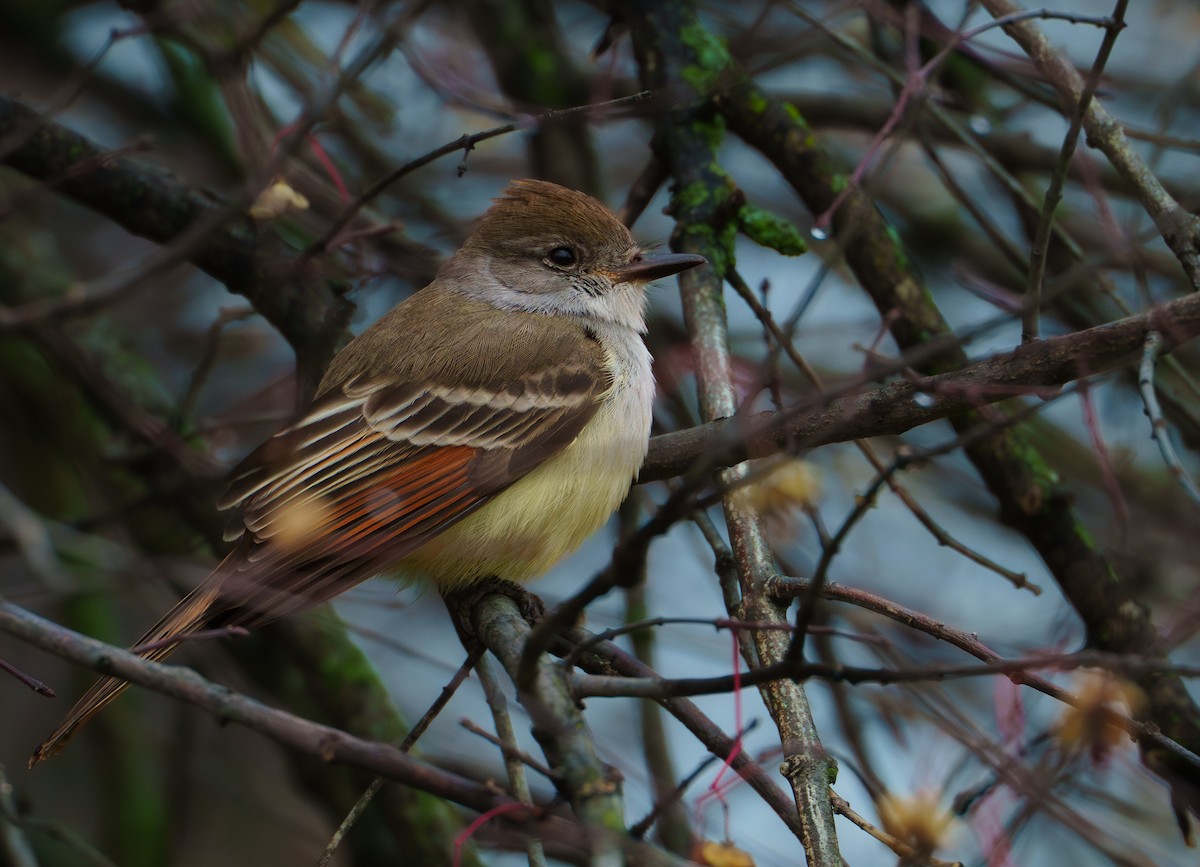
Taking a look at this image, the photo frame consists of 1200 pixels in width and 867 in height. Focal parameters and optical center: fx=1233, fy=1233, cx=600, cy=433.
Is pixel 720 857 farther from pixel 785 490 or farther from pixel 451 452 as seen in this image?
pixel 451 452

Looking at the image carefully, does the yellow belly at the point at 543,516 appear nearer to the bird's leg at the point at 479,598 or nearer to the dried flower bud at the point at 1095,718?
the bird's leg at the point at 479,598

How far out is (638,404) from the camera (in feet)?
13.5

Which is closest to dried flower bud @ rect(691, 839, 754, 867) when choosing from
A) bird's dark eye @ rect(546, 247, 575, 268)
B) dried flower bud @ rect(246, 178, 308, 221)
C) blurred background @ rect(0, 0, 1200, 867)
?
blurred background @ rect(0, 0, 1200, 867)

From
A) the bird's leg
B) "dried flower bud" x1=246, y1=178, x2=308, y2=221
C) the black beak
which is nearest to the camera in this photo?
the bird's leg

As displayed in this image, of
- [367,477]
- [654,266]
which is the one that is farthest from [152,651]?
[654,266]

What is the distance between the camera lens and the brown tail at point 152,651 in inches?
124

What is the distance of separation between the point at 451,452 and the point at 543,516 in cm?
38

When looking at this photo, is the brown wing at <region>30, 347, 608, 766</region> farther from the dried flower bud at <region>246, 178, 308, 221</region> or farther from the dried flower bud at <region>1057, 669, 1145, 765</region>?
the dried flower bud at <region>1057, 669, 1145, 765</region>

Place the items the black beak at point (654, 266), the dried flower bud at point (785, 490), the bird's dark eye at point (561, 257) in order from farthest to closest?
the bird's dark eye at point (561, 257), the black beak at point (654, 266), the dried flower bud at point (785, 490)

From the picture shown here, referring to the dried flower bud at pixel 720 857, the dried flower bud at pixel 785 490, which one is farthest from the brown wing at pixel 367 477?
the dried flower bud at pixel 720 857

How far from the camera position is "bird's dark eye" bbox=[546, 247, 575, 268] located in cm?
470

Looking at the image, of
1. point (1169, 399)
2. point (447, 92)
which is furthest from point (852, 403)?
point (447, 92)

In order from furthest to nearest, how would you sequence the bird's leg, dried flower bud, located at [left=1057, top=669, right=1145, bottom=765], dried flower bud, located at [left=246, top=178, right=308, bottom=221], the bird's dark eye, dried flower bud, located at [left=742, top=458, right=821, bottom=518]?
the bird's dark eye
dried flower bud, located at [left=246, top=178, right=308, bottom=221]
the bird's leg
dried flower bud, located at [left=742, top=458, right=821, bottom=518]
dried flower bud, located at [left=1057, top=669, right=1145, bottom=765]

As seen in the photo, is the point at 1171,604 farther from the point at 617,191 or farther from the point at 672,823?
the point at 617,191
